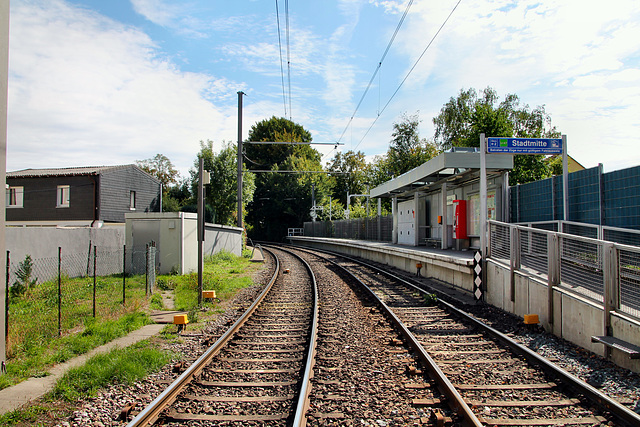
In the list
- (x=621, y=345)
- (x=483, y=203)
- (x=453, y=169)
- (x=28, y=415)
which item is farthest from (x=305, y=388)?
(x=453, y=169)

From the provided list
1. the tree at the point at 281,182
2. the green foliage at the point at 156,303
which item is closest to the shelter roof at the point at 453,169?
the green foliage at the point at 156,303

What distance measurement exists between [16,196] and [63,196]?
3988 millimetres

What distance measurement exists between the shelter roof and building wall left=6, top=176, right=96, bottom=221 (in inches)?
875

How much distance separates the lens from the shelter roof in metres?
13.7

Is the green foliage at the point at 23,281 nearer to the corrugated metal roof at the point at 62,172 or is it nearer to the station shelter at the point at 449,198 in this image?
the station shelter at the point at 449,198

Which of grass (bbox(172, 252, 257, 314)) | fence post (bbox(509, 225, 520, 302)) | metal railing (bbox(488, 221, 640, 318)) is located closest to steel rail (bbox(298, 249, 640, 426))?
metal railing (bbox(488, 221, 640, 318))

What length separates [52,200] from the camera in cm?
3178

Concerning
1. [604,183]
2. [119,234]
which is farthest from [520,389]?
[119,234]

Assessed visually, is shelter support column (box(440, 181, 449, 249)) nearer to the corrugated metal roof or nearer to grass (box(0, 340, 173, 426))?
grass (box(0, 340, 173, 426))

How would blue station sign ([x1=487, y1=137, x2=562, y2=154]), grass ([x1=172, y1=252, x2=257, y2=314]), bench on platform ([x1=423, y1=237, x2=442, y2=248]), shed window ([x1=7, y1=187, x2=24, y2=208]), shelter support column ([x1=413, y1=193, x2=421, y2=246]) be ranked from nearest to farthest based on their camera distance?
grass ([x1=172, y1=252, x2=257, y2=314]), blue station sign ([x1=487, y1=137, x2=562, y2=154]), bench on platform ([x1=423, y1=237, x2=442, y2=248]), shelter support column ([x1=413, y1=193, x2=421, y2=246]), shed window ([x1=7, y1=187, x2=24, y2=208])

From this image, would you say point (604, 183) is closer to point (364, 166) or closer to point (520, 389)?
point (520, 389)

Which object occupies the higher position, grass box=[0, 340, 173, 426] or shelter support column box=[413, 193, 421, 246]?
shelter support column box=[413, 193, 421, 246]

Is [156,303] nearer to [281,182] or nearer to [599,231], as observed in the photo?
[599,231]

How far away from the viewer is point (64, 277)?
45.5ft
